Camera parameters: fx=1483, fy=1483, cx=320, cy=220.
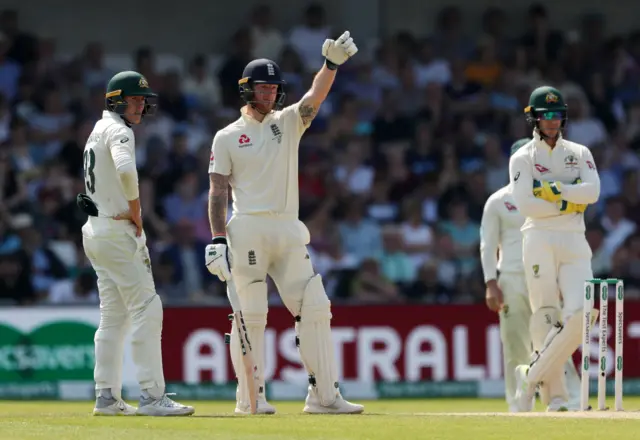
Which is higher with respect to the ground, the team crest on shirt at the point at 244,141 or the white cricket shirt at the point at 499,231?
the team crest on shirt at the point at 244,141

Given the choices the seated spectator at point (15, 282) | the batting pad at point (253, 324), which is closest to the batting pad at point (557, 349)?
the batting pad at point (253, 324)

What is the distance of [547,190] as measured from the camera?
10.5 metres

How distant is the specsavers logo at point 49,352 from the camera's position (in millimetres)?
14945

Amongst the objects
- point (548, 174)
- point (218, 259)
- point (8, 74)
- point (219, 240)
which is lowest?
point (218, 259)

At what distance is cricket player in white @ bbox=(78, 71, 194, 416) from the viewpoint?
29.9 ft

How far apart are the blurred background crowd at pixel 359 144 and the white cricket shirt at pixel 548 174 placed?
186 inches

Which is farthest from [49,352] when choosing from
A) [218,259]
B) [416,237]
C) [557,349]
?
[557,349]

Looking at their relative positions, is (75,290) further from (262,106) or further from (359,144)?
(262,106)

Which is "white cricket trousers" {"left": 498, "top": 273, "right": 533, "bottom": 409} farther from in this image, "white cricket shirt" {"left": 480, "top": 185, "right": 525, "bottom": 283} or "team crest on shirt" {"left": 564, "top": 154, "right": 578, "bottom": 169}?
"team crest on shirt" {"left": 564, "top": 154, "right": 578, "bottom": 169}

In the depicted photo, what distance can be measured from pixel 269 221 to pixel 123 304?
108 cm

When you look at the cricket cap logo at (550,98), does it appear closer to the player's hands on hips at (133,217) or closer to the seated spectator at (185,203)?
the player's hands on hips at (133,217)

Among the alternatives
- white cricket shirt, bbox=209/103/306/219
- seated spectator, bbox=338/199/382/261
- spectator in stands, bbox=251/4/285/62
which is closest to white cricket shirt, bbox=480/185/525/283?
white cricket shirt, bbox=209/103/306/219

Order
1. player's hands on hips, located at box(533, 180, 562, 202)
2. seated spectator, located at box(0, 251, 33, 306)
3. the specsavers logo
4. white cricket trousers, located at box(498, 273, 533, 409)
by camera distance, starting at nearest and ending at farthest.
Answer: player's hands on hips, located at box(533, 180, 562, 202) → white cricket trousers, located at box(498, 273, 533, 409) → the specsavers logo → seated spectator, located at box(0, 251, 33, 306)

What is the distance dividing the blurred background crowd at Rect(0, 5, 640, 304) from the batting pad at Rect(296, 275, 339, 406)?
5.66 metres
